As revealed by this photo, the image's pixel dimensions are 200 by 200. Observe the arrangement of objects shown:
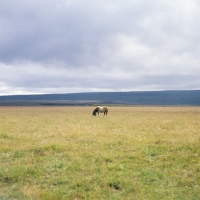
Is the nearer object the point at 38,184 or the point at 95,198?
the point at 95,198

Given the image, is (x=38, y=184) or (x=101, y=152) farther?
(x=101, y=152)

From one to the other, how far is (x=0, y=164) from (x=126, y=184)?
497cm

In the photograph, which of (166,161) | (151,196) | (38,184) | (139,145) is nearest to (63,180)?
(38,184)

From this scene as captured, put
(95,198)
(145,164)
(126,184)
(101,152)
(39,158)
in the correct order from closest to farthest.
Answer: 1. (95,198)
2. (126,184)
3. (145,164)
4. (39,158)
5. (101,152)

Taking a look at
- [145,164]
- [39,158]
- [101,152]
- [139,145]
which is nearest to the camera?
[145,164]

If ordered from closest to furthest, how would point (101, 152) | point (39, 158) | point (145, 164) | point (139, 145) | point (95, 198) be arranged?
1. point (95, 198)
2. point (145, 164)
3. point (39, 158)
4. point (101, 152)
5. point (139, 145)

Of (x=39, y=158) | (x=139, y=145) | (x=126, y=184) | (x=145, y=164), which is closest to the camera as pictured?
(x=126, y=184)

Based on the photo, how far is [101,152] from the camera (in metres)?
11.4

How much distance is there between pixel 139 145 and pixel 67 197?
22.5 feet

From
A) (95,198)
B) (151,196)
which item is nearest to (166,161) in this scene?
(151,196)

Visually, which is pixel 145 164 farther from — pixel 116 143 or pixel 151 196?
pixel 116 143

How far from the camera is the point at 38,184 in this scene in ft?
25.5

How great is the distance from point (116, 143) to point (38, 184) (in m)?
6.48

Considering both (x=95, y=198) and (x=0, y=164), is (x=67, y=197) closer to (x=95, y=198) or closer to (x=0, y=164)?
(x=95, y=198)
